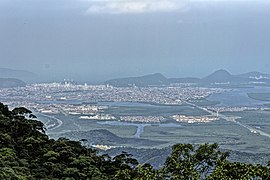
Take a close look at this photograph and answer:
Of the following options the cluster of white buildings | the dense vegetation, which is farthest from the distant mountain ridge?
the dense vegetation

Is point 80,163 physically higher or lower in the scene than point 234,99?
higher

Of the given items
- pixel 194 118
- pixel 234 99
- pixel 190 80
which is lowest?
pixel 194 118

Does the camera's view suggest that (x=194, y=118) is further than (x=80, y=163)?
Yes

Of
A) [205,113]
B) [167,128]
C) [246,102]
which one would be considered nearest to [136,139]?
[167,128]

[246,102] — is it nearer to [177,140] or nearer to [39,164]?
[177,140]

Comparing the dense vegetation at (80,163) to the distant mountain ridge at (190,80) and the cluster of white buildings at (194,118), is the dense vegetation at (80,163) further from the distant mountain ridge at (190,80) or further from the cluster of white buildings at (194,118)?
the distant mountain ridge at (190,80)

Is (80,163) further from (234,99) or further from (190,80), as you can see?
(190,80)

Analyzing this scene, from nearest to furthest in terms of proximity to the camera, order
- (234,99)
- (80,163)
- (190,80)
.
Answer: (80,163)
(234,99)
(190,80)

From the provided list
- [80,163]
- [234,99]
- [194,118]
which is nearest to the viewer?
[80,163]

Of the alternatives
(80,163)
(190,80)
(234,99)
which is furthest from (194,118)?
(190,80)
